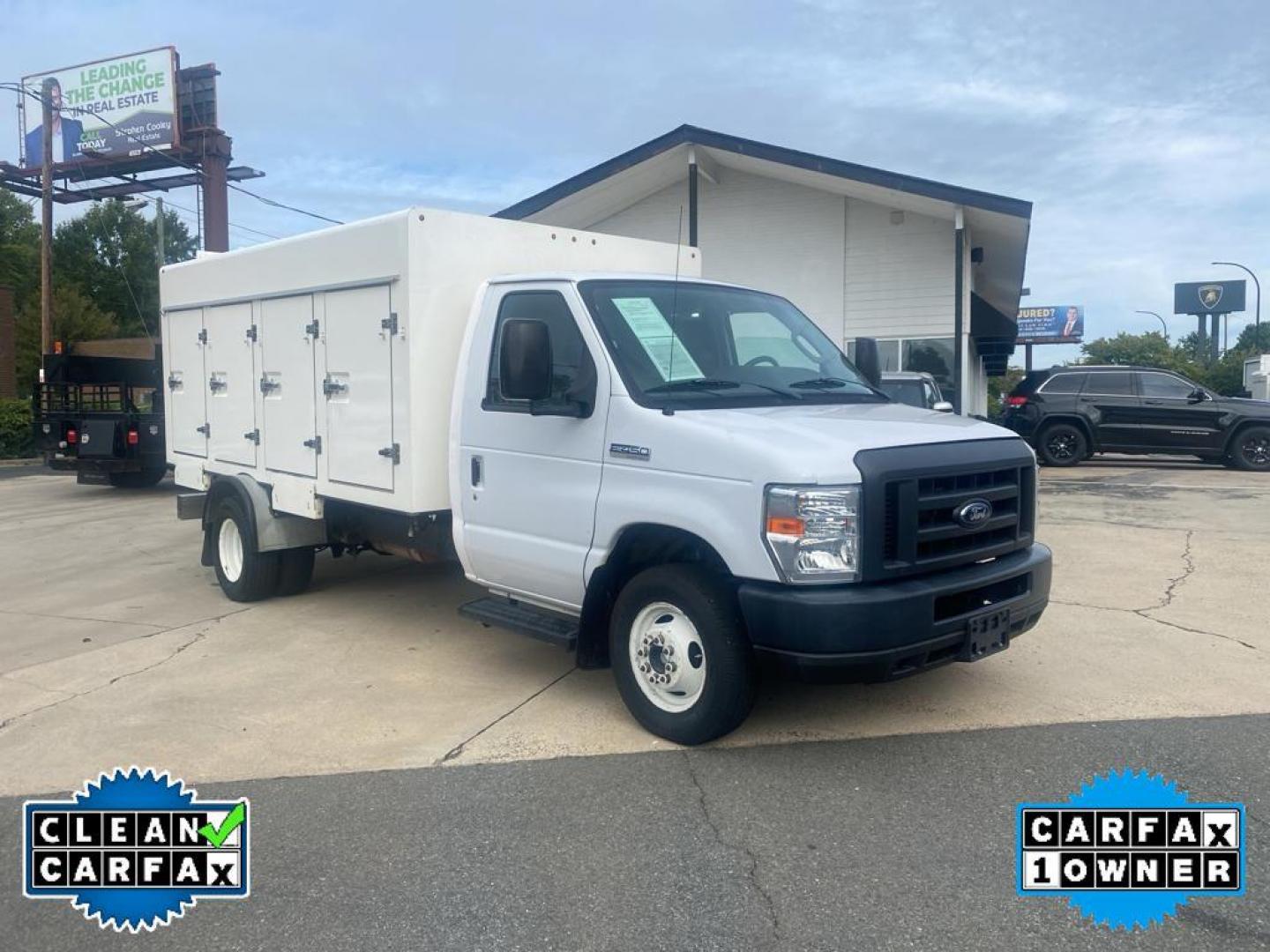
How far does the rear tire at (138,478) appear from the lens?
16734mm

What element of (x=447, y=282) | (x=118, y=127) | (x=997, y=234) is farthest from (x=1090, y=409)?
(x=118, y=127)

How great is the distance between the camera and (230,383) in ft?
26.5

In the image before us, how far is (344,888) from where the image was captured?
3576 millimetres

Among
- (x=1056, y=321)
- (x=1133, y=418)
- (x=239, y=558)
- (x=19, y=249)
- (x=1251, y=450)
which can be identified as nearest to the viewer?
(x=239, y=558)

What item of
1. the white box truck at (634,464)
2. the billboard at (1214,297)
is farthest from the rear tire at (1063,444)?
the billboard at (1214,297)

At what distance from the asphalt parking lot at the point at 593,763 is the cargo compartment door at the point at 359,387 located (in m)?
1.23

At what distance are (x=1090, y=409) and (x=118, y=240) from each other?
2058 inches

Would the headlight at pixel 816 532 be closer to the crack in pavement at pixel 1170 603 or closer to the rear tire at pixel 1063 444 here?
the crack in pavement at pixel 1170 603

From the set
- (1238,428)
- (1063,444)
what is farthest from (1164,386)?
(1063,444)

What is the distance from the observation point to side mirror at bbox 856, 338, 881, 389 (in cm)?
609

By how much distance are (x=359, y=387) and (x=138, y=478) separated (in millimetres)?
12714

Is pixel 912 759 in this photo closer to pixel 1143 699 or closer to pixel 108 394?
pixel 1143 699

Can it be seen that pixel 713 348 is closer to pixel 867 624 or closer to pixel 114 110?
pixel 867 624

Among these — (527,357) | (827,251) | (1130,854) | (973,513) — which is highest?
(827,251)
